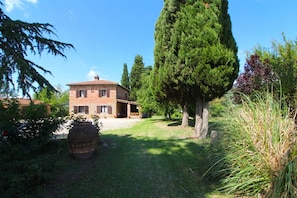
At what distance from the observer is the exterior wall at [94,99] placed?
93.8 feet

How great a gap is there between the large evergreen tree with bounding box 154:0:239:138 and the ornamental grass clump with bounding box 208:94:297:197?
13.5ft

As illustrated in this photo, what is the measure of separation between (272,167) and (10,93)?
5.81 meters

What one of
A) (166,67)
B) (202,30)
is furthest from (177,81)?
(202,30)

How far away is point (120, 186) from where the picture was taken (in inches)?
135

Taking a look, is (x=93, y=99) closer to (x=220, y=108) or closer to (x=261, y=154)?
(x=220, y=108)

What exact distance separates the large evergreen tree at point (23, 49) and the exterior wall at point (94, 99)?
78.7 feet

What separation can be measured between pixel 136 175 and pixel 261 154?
252cm

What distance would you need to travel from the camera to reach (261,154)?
2.64 metres

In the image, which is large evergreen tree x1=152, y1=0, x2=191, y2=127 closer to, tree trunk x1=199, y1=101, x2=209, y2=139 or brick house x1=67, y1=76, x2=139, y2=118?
tree trunk x1=199, y1=101, x2=209, y2=139

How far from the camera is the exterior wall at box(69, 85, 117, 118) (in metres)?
28.6

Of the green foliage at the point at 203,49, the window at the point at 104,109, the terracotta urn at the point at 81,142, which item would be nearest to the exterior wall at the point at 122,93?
the window at the point at 104,109

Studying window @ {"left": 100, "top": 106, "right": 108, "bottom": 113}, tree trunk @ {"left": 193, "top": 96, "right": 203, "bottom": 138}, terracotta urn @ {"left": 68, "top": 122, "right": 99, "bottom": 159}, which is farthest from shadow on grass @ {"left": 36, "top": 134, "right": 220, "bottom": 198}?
window @ {"left": 100, "top": 106, "right": 108, "bottom": 113}

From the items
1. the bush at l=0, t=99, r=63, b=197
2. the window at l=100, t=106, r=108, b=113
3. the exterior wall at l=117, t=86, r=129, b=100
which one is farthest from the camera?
the exterior wall at l=117, t=86, r=129, b=100

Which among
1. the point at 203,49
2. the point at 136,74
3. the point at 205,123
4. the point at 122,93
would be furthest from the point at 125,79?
the point at 205,123
